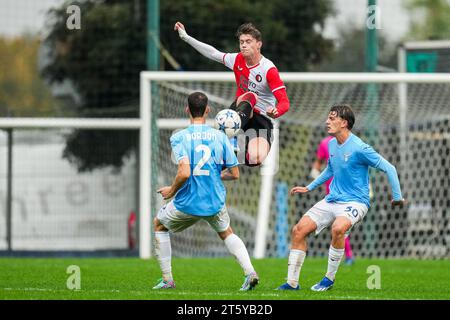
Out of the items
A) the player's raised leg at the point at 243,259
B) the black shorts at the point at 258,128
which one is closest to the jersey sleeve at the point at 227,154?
the player's raised leg at the point at 243,259

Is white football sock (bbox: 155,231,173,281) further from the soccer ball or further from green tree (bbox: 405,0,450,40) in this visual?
green tree (bbox: 405,0,450,40)

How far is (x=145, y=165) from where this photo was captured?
19344 mm

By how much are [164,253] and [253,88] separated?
245cm

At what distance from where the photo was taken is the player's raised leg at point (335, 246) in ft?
38.5

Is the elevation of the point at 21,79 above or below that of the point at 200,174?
above

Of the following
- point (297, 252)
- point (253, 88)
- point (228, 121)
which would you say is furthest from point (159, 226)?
point (253, 88)

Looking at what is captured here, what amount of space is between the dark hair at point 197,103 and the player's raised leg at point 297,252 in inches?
66.4

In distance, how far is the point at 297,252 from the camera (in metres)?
11.8

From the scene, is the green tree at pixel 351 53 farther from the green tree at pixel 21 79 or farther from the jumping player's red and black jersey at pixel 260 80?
the jumping player's red and black jersey at pixel 260 80

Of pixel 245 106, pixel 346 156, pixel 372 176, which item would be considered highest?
pixel 245 106

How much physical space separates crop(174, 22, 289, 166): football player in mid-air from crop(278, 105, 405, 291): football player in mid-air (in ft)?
2.51

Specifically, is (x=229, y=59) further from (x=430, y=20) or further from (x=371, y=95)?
(x=430, y=20)
